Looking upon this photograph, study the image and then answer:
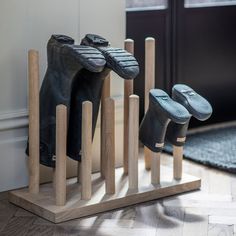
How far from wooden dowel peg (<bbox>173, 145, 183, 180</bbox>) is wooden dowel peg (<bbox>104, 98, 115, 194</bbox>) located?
21cm

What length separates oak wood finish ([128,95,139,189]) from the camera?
1673 millimetres

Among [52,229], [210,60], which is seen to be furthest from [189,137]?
[52,229]

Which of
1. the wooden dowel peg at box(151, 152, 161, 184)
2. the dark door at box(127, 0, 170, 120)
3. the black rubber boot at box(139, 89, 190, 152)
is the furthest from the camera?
the dark door at box(127, 0, 170, 120)

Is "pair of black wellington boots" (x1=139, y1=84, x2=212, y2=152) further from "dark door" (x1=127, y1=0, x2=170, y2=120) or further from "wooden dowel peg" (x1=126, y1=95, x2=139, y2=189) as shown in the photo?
"dark door" (x1=127, y1=0, x2=170, y2=120)

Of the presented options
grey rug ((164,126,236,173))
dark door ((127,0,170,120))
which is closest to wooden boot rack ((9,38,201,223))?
grey rug ((164,126,236,173))

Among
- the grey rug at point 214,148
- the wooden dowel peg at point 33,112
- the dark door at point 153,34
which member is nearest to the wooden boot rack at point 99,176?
the wooden dowel peg at point 33,112

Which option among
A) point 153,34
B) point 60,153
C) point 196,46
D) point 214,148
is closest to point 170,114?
point 60,153

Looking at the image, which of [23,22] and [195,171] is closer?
[23,22]

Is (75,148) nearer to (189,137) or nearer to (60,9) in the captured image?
(60,9)

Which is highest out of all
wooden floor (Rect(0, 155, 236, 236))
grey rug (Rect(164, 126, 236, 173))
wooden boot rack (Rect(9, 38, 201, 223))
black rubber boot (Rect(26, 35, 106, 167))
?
black rubber boot (Rect(26, 35, 106, 167))

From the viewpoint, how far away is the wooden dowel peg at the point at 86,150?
5.17ft

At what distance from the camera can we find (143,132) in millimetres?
1754

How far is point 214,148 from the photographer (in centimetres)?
220

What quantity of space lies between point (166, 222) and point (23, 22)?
62 cm
